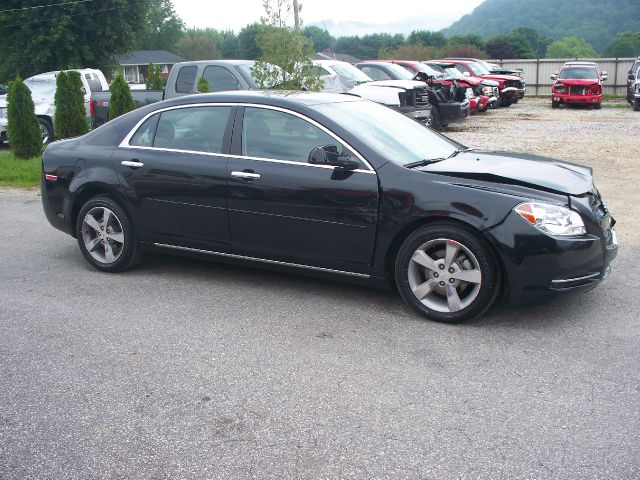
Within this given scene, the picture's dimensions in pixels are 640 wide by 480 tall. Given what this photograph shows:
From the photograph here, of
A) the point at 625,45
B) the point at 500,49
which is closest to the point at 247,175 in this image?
the point at 500,49

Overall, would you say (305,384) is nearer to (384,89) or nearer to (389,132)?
(389,132)

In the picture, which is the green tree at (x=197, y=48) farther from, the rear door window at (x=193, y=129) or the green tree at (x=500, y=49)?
the rear door window at (x=193, y=129)

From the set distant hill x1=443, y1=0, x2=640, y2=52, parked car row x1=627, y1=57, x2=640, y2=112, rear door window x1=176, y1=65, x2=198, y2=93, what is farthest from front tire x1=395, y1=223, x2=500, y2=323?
distant hill x1=443, y1=0, x2=640, y2=52

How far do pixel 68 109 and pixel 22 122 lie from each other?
91 cm

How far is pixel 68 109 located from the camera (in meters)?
14.3

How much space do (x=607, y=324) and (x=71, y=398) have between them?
360 cm

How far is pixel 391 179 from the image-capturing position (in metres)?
5.37

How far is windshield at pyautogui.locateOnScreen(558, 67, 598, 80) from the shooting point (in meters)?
28.8

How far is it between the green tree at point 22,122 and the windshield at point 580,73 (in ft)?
71.3

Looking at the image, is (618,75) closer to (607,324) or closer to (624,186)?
(624,186)

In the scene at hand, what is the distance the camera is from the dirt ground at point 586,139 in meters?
A: 9.89

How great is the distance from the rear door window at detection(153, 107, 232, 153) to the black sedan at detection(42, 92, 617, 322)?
12 millimetres

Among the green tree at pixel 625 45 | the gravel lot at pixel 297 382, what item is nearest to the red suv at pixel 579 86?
the gravel lot at pixel 297 382

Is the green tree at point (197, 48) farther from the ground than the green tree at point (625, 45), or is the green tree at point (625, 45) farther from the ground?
the green tree at point (197, 48)
